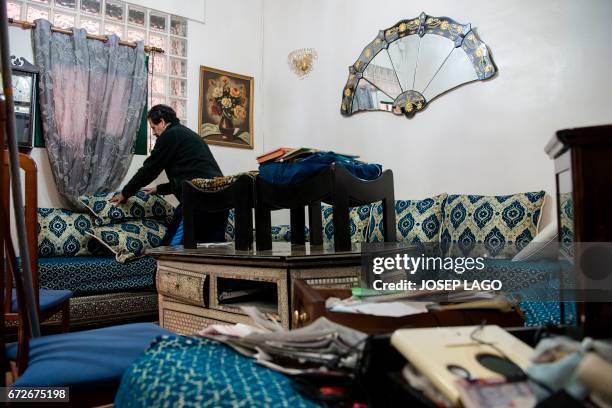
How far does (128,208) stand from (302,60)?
7.25 feet

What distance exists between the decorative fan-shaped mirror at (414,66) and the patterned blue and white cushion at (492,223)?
967 millimetres

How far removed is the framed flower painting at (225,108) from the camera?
437cm

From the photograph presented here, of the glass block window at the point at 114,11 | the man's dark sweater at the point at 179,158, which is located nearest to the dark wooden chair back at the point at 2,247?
the man's dark sweater at the point at 179,158

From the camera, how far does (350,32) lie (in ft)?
13.5

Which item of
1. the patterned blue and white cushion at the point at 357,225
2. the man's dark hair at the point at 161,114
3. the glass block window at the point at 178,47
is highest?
the glass block window at the point at 178,47

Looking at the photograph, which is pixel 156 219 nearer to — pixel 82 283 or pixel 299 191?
pixel 82 283

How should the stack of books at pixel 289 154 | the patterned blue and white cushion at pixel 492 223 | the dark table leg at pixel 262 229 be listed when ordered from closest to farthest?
the stack of books at pixel 289 154, the dark table leg at pixel 262 229, the patterned blue and white cushion at pixel 492 223

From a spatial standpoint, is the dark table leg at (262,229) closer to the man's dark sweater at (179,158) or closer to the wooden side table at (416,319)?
the wooden side table at (416,319)

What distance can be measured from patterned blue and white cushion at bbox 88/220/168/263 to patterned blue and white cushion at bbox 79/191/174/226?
7 centimetres

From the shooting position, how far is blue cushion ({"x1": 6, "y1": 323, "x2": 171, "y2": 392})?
0.98 meters

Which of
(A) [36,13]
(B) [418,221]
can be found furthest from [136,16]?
(B) [418,221]

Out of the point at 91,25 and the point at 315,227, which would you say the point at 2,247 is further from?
the point at 91,25

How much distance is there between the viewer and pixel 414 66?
3543 mm

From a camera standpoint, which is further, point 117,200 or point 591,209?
point 117,200
